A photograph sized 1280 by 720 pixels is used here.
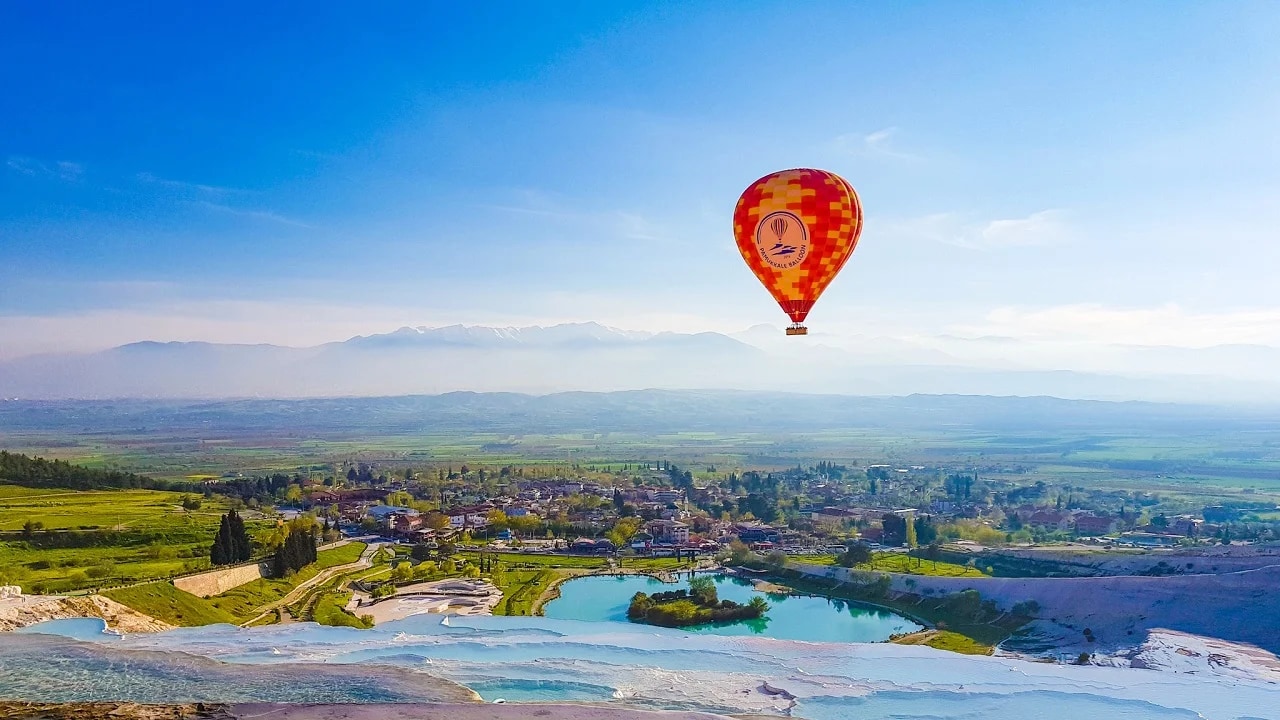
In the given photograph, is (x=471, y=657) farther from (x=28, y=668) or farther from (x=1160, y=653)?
(x=1160, y=653)

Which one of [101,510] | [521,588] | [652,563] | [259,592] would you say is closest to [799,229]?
[521,588]

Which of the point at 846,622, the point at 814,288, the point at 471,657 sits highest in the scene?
the point at 814,288

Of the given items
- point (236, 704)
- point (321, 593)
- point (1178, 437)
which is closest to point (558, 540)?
point (321, 593)

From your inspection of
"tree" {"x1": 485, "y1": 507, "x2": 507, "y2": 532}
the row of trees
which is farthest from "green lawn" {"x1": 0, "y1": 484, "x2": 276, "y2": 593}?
"tree" {"x1": 485, "y1": 507, "x2": 507, "y2": 532}

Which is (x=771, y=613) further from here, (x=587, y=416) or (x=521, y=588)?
(x=587, y=416)

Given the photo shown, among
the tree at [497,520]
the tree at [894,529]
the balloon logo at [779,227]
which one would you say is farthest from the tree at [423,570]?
the tree at [894,529]

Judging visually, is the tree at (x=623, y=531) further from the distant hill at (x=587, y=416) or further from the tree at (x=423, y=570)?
the distant hill at (x=587, y=416)
